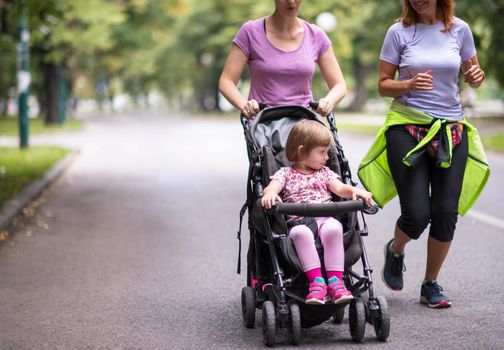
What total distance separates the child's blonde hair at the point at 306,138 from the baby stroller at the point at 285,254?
0.48ft

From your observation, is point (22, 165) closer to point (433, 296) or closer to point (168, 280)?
point (168, 280)

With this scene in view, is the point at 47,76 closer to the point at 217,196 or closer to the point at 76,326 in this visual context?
the point at 217,196

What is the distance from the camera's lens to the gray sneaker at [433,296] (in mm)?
5586

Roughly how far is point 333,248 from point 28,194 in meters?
7.40

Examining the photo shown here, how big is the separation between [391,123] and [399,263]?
904mm

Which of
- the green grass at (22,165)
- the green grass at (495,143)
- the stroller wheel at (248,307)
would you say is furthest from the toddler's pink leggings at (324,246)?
the green grass at (495,143)

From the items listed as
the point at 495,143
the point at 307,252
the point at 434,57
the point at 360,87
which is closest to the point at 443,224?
the point at 434,57

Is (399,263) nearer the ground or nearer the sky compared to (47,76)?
nearer the sky

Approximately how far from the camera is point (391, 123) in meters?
5.60

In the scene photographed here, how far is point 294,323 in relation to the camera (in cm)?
463

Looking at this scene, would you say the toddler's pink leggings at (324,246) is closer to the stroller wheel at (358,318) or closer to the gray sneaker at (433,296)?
the stroller wheel at (358,318)

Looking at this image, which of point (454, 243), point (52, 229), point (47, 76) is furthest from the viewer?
point (47, 76)

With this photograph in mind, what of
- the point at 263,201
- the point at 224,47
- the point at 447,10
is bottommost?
the point at 224,47

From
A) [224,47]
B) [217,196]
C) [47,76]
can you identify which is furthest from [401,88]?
[224,47]
